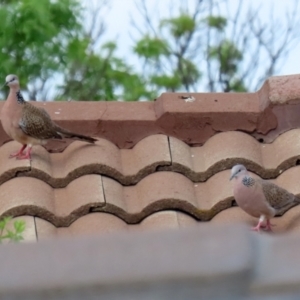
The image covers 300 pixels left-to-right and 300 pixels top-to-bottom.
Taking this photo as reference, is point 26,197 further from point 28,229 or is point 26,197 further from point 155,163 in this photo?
point 155,163

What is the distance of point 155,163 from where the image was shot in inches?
120

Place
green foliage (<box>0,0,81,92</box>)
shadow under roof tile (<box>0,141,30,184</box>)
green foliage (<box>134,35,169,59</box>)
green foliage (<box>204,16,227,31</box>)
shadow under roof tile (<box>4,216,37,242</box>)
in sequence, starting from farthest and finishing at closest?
1. green foliage (<box>204,16,227,31</box>)
2. green foliage (<box>134,35,169,59</box>)
3. green foliage (<box>0,0,81,92</box>)
4. shadow under roof tile (<box>0,141,30,184</box>)
5. shadow under roof tile (<box>4,216,37,242</box>)

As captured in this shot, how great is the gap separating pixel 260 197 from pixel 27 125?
1209 mm

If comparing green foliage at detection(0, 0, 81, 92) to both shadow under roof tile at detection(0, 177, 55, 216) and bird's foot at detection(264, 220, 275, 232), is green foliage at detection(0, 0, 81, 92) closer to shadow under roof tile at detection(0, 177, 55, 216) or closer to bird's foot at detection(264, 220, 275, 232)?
shadow under roof tile at detection(0, 177, 55, 216)

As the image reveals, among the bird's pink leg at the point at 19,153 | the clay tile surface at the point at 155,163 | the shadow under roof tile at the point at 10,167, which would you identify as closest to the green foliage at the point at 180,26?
the clay tile surface at the point at 155,163

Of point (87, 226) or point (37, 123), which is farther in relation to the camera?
point (37, 123)

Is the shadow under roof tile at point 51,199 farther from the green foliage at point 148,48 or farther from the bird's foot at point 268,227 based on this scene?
the green foliage at point 148,48

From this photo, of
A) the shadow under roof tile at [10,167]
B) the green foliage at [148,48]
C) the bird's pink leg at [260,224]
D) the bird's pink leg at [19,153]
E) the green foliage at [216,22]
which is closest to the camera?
the bird's pink leg at [260,224]

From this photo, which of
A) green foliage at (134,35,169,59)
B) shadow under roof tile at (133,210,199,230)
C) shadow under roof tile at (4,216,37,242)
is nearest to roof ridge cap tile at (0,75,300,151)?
shadow under roof tile at (133,210,199,230)

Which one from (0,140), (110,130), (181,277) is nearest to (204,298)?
(181,277)

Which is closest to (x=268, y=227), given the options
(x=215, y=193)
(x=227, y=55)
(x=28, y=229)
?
(x=215, y=193)

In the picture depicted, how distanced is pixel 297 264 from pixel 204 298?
0.11 m

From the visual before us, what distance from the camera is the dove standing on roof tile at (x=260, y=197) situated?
289 cm

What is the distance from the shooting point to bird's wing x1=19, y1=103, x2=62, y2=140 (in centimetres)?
353
